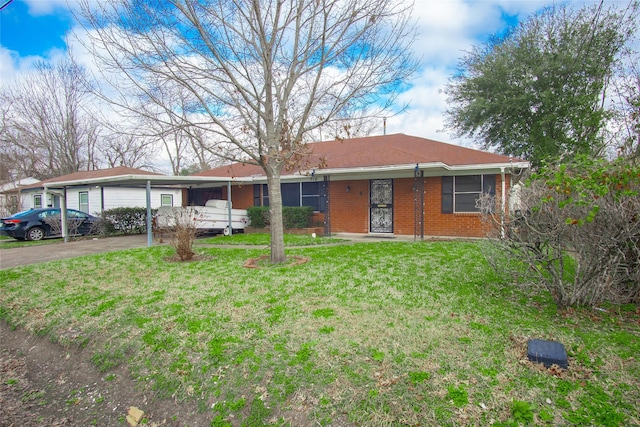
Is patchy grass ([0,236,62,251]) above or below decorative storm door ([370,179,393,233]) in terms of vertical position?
below

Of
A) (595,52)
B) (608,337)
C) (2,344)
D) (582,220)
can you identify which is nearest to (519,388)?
(608,337)

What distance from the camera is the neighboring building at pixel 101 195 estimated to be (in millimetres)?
19328

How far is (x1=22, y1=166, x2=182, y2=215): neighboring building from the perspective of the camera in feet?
63.4

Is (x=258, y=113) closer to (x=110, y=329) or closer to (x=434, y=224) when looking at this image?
(x=110, y=329)

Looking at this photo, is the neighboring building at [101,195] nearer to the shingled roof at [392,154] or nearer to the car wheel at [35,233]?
the car wheel at [35,233]

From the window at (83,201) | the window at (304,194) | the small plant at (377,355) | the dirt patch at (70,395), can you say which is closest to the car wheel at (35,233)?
the window at (83,201)

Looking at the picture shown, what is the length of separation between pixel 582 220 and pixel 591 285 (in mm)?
997

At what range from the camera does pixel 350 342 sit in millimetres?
3799

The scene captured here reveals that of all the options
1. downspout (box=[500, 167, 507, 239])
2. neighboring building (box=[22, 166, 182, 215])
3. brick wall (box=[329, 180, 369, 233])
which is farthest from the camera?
neighboring building (box=[22, 166, 182, 215])

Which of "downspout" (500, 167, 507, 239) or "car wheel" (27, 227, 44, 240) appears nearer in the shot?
"downspout" (500, 167, 507, 239)

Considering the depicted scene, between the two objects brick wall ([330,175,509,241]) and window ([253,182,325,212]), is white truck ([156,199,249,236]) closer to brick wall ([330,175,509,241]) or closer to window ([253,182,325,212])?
window ([253,182,325,212])

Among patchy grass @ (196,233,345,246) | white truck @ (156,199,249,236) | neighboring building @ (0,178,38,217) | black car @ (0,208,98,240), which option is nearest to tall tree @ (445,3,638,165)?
patchy grass @ (196,233,345,246)

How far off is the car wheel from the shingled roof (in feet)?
25.1

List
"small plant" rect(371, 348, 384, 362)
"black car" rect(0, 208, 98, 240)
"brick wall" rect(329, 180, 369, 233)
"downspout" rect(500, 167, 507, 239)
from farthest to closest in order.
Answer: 1. "black car" rect(0, 208, 98, 240)
2. "brick wall" rect(329, 180, 369, 233)
3. "downspout" rect(500, 167, 507, 239)
4. "small plant" rect(371, 348, 384, 362)
